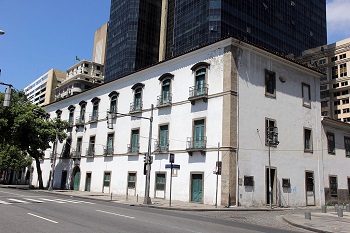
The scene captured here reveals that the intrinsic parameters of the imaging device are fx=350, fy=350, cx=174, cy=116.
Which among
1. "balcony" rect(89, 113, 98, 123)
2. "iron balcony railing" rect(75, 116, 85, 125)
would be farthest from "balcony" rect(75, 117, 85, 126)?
"balcony" rect(89, 113, 98, 123)

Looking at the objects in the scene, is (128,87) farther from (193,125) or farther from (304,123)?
(304,123)

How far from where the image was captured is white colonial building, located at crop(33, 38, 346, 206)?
2622 cm

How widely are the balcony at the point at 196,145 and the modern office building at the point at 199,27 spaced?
53476mm

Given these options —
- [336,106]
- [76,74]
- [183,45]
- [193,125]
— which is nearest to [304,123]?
[193,125]

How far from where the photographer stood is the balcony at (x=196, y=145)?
88.9 ft

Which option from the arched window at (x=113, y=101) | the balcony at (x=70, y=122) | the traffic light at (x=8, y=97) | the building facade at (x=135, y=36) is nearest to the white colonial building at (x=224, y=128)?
the arched window at (x=113, y=101)

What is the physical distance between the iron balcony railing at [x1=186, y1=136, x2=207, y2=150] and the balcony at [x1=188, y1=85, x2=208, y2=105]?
9.90 feet

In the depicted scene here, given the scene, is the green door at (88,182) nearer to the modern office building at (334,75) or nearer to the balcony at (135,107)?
the balcony at (135,107)

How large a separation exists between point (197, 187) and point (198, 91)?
771cm

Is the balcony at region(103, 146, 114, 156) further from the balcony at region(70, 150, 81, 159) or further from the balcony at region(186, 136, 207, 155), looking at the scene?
the balcony at region(186, 136, 207, 155)

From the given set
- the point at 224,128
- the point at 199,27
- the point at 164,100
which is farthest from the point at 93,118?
the point at 199,27

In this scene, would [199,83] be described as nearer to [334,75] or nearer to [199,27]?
[199,27]

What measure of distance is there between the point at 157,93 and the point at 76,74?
333 ft

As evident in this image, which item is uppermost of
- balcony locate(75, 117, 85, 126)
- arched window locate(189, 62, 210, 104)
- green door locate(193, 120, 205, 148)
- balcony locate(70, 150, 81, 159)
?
arched window locate(189, 62, 210, 104)
